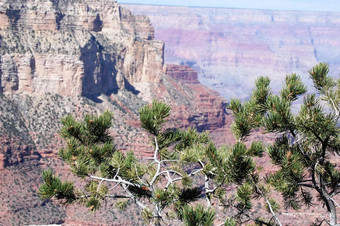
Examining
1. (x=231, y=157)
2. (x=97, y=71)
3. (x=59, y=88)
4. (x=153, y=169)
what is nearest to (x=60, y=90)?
(x=59, y=88)

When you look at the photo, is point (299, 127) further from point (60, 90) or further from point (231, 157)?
point (60, 90)

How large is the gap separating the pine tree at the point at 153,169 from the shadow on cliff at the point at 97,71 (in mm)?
52652

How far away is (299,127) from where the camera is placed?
39.0 ft

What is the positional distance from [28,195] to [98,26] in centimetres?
3987

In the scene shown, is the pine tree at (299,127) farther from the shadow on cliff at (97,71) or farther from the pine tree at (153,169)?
the shadow on cliff at (97,71)

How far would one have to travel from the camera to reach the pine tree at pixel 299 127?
11.7 meters

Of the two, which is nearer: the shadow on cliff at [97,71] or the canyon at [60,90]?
the canyon at [60,90]

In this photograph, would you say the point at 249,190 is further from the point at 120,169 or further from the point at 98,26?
the point at 98,26

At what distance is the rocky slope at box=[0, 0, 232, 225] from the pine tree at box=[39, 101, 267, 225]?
98.9 feet

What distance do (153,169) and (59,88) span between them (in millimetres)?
51747

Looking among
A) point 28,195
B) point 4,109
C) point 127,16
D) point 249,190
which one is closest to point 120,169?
point 249,190

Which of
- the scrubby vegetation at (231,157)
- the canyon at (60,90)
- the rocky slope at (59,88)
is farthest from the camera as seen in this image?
the rocky slope at (59,88)

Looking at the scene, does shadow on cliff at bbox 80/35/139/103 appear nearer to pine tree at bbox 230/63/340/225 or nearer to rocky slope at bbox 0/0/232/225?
rocky slope at bbox 0/0/232/225

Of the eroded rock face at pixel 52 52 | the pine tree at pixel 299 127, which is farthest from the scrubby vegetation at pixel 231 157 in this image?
the eroded rock face at pixel 52 52
